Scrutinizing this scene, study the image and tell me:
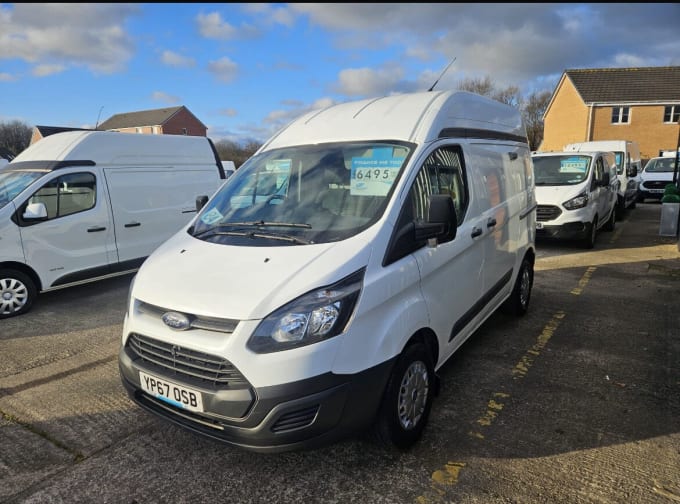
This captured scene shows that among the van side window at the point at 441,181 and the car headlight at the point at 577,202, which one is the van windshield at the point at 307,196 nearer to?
the van side window at the point at 441,181

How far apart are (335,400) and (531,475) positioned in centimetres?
130

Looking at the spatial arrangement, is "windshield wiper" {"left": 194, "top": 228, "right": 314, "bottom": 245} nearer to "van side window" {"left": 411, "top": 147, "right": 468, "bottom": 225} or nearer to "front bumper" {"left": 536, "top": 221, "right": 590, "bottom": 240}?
"van side window" {"left": 411, "top": 147, "right": 468, "bottom": 225}

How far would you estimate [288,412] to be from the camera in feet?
Result: 7.45

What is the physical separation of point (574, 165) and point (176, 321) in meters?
9.73

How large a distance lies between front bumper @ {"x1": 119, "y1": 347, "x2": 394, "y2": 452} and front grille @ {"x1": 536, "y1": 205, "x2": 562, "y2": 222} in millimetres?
7909

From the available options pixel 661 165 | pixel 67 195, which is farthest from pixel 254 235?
pixel 661 165

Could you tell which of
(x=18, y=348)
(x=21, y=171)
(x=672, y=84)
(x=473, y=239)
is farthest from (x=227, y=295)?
(x=672, y=84)

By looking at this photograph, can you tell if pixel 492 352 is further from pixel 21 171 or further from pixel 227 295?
pixel 21 171

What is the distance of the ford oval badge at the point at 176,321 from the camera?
2434 mm

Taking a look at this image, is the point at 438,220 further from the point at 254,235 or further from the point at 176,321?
the point at 176,321

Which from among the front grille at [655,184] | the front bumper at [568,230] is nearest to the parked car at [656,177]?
the front grille at [655,184]

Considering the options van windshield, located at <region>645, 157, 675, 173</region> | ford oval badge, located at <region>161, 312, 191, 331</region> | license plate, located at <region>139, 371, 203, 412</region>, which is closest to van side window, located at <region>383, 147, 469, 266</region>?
ford oval badge, located at <region>161, 312, 191, 331</region>

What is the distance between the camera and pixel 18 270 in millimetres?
5809

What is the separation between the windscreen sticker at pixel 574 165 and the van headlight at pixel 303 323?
914 cm
